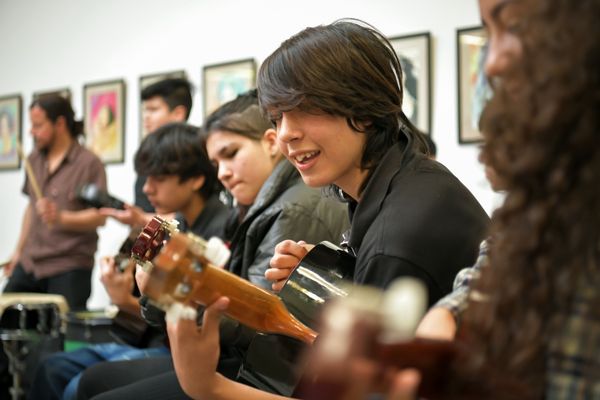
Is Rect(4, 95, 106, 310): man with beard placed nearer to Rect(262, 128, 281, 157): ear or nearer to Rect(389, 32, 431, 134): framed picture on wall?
Rect(389, 32, 431, 134): framed picture on wall

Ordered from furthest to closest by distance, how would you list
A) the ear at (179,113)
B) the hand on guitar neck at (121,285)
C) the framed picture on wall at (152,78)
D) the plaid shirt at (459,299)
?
the framed picture on wall at (152,78) < the ear at (179,113) < the hand on guitar neck at (121,285) < the plaid shirt at (459,299)

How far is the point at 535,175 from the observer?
37.4 inches

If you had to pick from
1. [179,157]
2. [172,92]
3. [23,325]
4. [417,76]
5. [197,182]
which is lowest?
[23,325]

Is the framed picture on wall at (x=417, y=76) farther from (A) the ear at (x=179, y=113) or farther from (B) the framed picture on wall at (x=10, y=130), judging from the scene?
(B) the framed picture on wall at (x=10, y=130)

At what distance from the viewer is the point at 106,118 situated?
684cm

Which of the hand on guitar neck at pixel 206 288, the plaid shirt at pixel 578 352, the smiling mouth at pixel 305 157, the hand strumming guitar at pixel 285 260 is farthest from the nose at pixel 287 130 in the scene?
the plaid shirt at pixel 578 352

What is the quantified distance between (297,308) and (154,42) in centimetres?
505

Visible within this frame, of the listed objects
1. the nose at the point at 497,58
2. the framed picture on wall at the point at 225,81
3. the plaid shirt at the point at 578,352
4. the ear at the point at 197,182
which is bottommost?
the plaid shirt at the point at 578,352

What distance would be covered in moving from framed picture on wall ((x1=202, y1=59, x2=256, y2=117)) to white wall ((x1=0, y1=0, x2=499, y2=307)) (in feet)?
0.27

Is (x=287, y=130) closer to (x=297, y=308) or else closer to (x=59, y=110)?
(x=297, y=308)

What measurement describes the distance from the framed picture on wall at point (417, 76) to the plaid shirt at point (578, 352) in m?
4.03

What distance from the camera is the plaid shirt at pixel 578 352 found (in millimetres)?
948

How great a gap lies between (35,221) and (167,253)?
15.4ft

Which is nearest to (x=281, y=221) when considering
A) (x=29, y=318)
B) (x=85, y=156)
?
(x=29, y=318)
